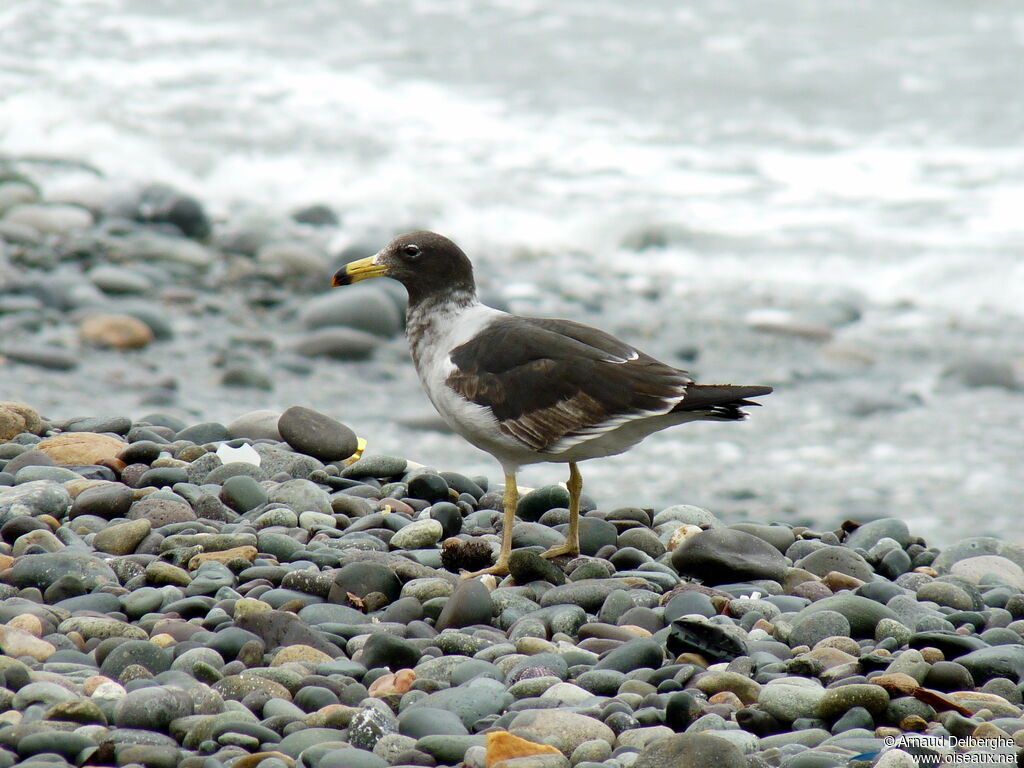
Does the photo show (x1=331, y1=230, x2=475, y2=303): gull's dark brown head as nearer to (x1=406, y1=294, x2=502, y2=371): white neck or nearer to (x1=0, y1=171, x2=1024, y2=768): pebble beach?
(x1=406, y1=294, x2=502, y2=371): white neck

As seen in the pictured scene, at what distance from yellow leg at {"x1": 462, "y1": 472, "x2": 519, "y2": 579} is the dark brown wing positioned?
0.99 feet

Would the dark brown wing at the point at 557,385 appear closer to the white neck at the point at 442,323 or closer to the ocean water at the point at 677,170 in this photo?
the white neck at the point at 442,323

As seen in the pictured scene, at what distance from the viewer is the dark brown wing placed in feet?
16.3

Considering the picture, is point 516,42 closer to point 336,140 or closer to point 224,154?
point 336,140

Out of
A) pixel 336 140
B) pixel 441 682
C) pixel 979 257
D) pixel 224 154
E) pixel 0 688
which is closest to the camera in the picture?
pixel 0 688

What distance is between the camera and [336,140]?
16.5 meters

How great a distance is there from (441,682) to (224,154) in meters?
12.4

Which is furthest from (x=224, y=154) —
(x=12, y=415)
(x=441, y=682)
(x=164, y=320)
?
(x=441, y=682)

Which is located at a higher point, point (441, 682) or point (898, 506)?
point (441, 682)

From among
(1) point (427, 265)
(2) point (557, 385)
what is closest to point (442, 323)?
(1) point (427, 265)

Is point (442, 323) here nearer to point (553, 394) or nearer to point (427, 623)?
point (553, 394)

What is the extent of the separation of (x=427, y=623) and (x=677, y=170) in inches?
483

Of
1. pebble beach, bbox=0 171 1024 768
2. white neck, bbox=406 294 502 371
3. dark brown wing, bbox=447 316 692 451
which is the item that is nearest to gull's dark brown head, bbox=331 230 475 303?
white neck, bbox=406 294 502 371

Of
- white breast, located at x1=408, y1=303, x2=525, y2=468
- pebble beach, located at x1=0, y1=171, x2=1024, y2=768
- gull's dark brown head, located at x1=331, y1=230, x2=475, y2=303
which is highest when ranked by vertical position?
gull's dark brown head, located at x1=331, y1=230, x2=475, y2=303
